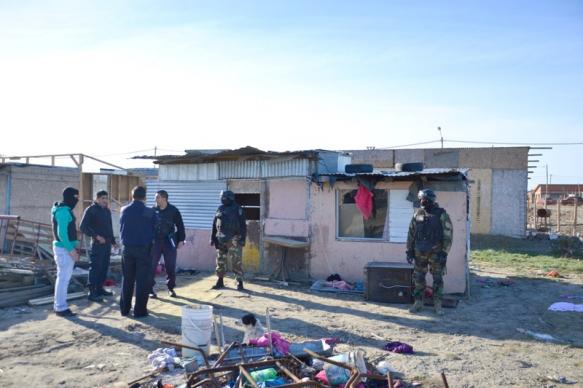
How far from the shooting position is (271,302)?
9461mm

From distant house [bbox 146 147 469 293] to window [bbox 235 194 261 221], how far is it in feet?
0.08

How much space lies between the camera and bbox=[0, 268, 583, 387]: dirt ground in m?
5.65

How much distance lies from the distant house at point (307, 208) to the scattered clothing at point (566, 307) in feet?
5.47

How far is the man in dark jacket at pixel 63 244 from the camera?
7.81m

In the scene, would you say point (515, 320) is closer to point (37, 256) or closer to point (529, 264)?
point (529, 264)

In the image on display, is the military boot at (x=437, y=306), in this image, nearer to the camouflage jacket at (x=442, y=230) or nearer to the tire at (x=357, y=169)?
the camouflage jacket at (x=442, y=230)

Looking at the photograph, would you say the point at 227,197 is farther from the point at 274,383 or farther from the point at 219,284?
the point at 274,383

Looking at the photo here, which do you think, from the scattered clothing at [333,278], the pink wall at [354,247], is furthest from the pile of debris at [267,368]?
the scattered clothing at [333,278]

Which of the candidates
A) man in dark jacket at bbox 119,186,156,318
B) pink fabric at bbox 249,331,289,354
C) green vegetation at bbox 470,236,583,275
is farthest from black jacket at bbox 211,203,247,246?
green vegetation at bbox 470,236,583,275

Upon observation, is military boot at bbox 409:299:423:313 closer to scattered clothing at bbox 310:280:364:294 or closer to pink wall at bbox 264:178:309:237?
scattered clothing at bbox 310:280:364:294

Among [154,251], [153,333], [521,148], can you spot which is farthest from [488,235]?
[153,333]

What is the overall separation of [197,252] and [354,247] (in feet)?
13.8

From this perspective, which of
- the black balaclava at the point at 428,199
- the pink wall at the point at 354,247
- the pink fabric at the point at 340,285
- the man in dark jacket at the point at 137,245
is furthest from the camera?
the pink fabric at the point at 340,285

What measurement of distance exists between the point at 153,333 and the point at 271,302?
2.79m
